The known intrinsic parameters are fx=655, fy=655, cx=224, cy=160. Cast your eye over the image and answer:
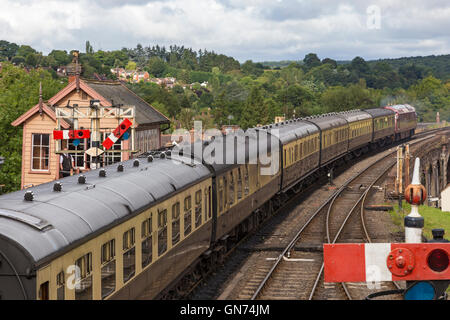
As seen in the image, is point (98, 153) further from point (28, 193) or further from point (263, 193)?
point (28, 193)

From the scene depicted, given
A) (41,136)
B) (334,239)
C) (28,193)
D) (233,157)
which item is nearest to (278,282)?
(233,157)

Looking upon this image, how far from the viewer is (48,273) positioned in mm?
7332

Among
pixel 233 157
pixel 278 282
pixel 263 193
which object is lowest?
pixel 278 282

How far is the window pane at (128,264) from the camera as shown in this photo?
1009cm

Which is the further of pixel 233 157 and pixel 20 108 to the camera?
pixel 20 108

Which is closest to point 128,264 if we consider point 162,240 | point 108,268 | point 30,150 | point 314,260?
point 108,268

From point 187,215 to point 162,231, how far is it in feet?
6.50

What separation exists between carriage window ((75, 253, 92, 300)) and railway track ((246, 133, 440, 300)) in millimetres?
7937

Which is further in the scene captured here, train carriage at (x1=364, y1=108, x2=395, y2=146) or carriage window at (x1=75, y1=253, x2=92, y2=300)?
train carriage at (x1=364, y1=108, x2=395, y2=146)

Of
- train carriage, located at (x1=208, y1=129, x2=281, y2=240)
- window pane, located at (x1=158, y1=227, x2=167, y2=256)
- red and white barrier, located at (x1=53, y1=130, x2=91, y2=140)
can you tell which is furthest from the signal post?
red and white barrier, located at (x1=53, y1=130, x2=91, y2=140)

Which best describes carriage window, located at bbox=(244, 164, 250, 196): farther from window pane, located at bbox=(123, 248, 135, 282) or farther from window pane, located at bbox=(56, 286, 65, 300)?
window pane, located at bbox=(56, 286, 65, 300)

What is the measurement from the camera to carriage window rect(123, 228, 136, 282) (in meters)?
10.1

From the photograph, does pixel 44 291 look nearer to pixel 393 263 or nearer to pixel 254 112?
pixel 393 263

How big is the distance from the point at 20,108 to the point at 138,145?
8.02 m
